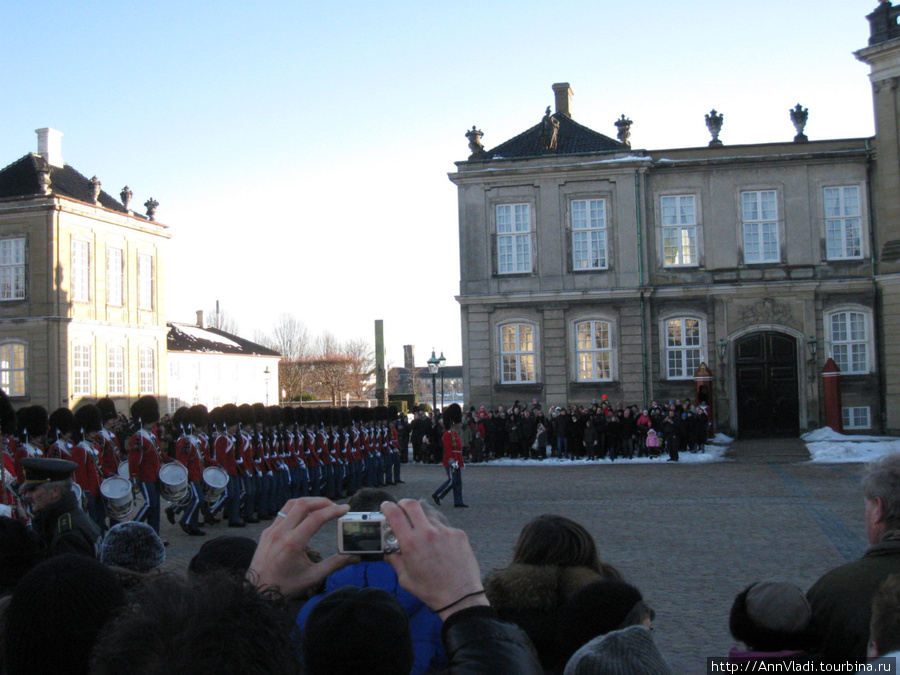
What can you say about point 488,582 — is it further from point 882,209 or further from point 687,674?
point 882,209

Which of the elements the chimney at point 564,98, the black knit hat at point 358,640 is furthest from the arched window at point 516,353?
the black knit hat at point 358,640

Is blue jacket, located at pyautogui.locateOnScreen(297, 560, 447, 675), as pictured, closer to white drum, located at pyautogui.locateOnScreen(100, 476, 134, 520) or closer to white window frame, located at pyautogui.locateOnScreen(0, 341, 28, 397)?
white drum, located at pyautogui.locateOnScreen(100, 476, 134, 520)

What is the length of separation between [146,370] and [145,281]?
3965mm

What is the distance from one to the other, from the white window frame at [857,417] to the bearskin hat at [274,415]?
20691mm

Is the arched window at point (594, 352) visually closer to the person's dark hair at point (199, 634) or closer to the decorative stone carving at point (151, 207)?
the decorative stone carving at point (151, 207)

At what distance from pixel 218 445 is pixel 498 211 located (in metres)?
20.1

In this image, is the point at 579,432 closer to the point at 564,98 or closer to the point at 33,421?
the point at 564,98

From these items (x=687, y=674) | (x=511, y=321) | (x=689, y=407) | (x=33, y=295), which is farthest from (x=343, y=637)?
(x=33, y=295)

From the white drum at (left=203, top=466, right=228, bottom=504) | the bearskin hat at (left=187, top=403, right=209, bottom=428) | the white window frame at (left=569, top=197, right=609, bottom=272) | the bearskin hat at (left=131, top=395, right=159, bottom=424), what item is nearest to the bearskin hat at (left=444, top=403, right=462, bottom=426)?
the bearskin hat at (left=187, top=403, right=209, bottom=428)

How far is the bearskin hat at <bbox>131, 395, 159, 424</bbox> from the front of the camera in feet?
45.5

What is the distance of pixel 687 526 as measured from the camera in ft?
45.4

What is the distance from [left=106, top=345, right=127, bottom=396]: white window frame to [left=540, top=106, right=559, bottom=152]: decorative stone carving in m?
19.6

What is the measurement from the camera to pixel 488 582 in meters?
4.10

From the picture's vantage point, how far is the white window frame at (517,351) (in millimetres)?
33250
